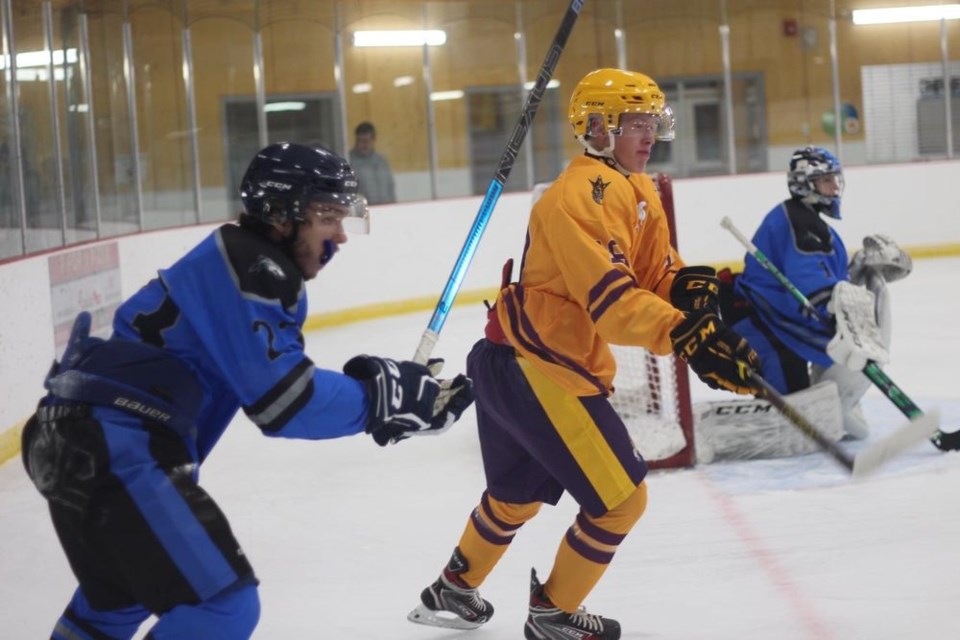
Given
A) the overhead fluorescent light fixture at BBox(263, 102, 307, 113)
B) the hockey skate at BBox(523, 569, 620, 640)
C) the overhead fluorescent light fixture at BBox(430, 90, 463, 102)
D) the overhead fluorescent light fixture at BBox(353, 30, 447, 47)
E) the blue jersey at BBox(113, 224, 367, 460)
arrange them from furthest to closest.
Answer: the overhead fluorescent light fixture at BBox(430, 90, 463, 102), the overhead fluorescent light fixture at BBox(353, 30, 447, 47), the overhead fluorescent light fixture at BBox(263, 102, 307, 113), the hockey skate at BBox(523, 569, 620, 640), the blue jersey at BBox(113, 224, 367, 460)

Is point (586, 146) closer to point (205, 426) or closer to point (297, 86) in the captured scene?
point (205, 426)

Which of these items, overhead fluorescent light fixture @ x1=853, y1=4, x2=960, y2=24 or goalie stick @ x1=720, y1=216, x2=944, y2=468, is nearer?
goalie stick @ x1=720, y1=216, x2=944, y2=468

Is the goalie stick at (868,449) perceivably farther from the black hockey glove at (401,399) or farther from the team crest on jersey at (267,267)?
the team crest on jersey at (267,267)

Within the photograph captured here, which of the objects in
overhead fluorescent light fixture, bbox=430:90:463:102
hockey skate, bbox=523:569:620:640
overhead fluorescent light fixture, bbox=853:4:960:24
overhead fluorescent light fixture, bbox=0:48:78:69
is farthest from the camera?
overhead fluorescent light fixture, bbox=853:4:960:24

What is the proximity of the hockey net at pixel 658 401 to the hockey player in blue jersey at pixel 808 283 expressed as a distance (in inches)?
13.9

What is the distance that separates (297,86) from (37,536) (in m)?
6.53

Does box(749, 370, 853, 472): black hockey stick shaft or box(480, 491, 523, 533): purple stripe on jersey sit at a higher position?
A: box(749, 370, 853, 472): black hockey stick shaft

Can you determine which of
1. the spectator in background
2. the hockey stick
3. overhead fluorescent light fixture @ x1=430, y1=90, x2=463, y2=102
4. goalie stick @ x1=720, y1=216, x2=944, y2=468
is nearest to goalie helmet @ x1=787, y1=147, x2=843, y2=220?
goalie stick @ x1=720, y1=216, x2=944, y2=468

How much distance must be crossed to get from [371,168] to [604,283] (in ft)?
24.2

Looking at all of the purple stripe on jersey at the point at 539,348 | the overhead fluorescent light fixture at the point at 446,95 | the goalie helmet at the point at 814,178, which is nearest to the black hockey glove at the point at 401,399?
the purple stripe on jersey at the point at 539,348

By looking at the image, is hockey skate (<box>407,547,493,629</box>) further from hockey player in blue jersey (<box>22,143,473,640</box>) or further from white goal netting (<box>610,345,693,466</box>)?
white goal netting (<box>610,345,693,466</box>)

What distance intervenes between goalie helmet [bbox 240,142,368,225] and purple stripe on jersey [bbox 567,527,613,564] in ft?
3.20

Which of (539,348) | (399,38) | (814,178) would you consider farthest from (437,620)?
(399,38)

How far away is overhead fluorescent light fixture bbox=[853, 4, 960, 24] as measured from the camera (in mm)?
11117
